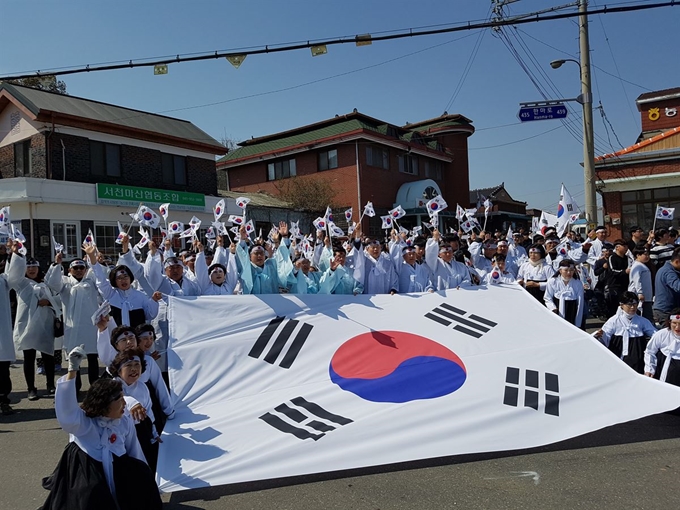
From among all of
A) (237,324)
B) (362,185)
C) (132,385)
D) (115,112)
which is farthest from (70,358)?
(362,185)

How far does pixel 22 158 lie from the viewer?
17.9 metres

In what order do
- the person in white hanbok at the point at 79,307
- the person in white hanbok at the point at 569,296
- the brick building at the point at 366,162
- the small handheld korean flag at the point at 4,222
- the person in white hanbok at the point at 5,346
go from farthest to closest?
1. the brick building at the point at 366,162
2. the small handheld korean flag at the point at 4,222
3. the person in white hanbok at the point at 569,296
4. the person in white hanbok at the point at 79,307
5. the person in white hanbok at the point at 5,346

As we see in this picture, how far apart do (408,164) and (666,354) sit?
2409cm

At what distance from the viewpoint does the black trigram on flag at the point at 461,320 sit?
18.1ft

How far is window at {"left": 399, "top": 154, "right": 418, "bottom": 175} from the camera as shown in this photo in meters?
27.9

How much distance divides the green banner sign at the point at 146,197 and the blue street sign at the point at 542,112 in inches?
507

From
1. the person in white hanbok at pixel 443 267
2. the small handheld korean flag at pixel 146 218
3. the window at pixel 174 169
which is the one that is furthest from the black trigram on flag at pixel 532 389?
the window at pixel 174 169

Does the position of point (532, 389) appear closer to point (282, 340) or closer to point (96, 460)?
point (282, 340)

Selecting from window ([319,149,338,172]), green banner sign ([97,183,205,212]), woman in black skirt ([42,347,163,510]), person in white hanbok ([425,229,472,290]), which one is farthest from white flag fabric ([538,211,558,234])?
window ([319,149,338,172])

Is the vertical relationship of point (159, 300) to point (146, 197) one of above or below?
below

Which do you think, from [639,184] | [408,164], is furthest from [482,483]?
[408,164]

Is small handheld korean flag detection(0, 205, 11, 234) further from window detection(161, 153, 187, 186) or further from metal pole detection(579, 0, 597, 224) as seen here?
window detection(161, 153, 187, 186)

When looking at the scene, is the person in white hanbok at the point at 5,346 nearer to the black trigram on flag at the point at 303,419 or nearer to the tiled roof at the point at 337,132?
the black trigram on flag at the point at 303,419

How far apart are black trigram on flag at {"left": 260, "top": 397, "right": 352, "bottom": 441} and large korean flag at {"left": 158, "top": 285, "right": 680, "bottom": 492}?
0.05ft
